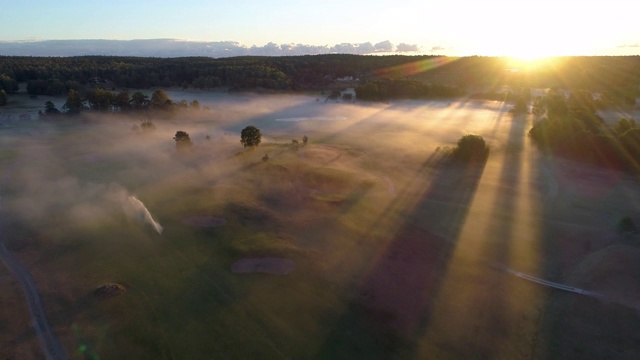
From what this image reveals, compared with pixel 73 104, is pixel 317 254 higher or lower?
lower

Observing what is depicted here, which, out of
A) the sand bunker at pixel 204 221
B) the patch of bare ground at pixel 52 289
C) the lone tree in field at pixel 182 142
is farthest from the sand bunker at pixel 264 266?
the lone tree in field at pixel 182 142

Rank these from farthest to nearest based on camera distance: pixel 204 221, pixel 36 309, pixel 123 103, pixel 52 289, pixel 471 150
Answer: pixel 123 103 → pixel 471 150 → pixel 204 221 → pixel 52 289 → pixel 36 309

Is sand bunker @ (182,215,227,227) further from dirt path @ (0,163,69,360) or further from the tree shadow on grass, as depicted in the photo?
the tree shadow on grass

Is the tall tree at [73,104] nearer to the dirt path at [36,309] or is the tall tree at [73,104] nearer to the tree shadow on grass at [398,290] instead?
the dirt path at [36,309]

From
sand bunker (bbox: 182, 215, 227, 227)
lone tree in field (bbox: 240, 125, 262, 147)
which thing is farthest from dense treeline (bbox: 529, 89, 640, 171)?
sand bunker (bbox: 182, 215, 227, 227)

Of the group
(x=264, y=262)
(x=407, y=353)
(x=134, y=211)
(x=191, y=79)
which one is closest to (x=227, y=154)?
(x=134, y=211)

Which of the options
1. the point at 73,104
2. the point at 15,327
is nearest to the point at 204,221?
the point at 15,327

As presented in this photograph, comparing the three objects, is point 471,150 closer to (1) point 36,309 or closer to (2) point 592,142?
(2) point 592,142
